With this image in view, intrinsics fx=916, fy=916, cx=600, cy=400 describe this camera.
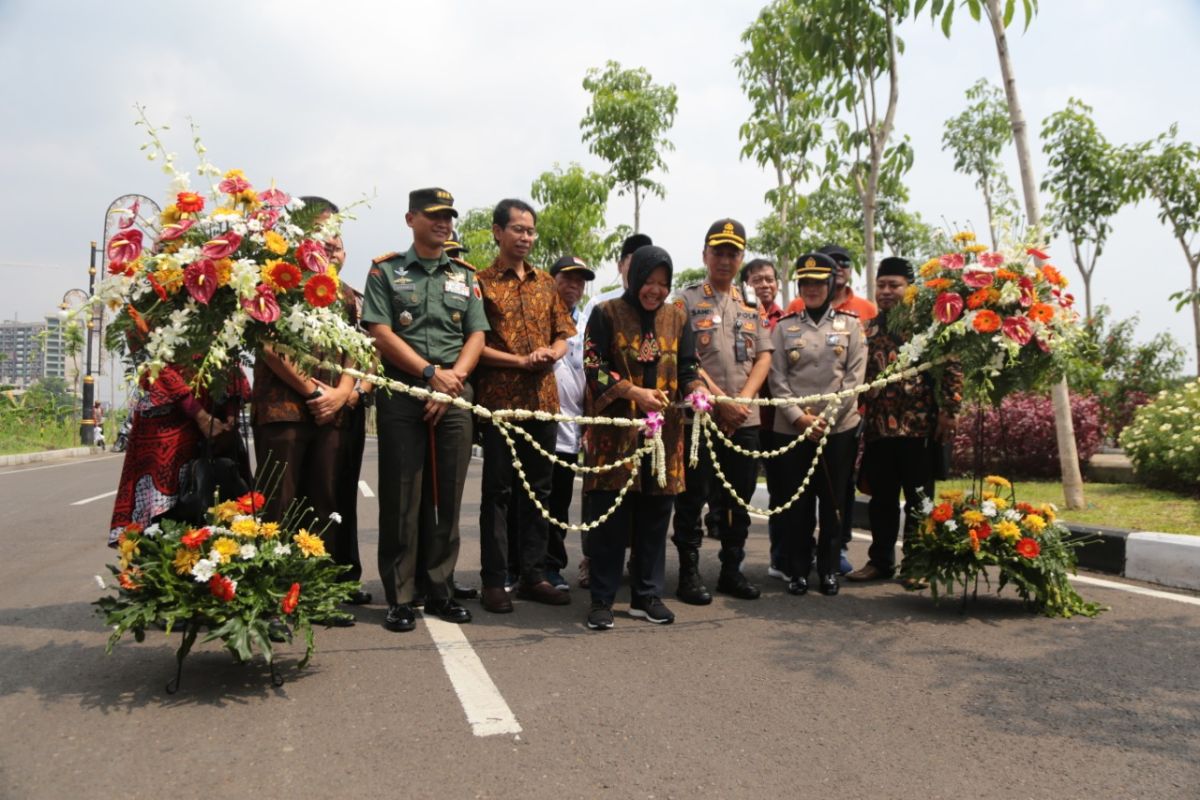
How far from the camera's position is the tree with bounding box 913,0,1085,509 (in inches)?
291

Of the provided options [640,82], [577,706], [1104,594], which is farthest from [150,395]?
→ [640,82]

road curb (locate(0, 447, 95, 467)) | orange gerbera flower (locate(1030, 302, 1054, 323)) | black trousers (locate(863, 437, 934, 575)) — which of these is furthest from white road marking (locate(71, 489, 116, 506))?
orange gerbera flower (locate(1030, 302, 1054, 323))

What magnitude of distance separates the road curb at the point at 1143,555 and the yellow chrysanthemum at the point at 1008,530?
0.83 m

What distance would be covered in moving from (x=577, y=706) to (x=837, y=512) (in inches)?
104

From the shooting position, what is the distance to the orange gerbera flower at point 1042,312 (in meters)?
4.86

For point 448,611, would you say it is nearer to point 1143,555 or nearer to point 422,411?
point 422,411

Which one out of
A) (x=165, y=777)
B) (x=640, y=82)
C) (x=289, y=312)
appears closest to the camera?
(x=165, y=777)

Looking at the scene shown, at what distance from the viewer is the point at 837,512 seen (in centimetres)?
554

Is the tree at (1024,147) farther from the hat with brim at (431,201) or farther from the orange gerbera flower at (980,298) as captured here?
the hat with brim at (431,201)

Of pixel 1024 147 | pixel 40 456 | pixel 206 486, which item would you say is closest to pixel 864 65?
pixel 1024 147

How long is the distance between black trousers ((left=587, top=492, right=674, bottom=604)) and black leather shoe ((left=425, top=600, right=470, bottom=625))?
681mm

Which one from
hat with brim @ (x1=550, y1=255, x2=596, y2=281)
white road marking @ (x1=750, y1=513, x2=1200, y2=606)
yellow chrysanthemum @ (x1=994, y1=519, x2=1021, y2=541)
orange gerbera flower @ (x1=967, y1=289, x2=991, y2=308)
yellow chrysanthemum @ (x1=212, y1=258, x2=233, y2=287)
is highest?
hat with brim @ (x1=550, y1=255, x2=596, y2=281)

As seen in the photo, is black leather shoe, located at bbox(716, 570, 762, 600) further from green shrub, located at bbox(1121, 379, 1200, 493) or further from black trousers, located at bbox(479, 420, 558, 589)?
green shrub, located at bbox(1121, 379, 1200, 493)

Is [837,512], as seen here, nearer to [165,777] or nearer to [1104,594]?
[1104,594]
